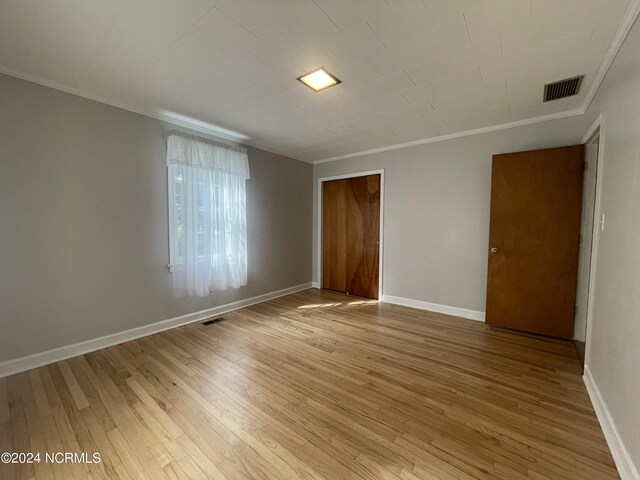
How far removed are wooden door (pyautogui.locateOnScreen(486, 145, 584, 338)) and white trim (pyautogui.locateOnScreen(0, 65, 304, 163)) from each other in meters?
3.35

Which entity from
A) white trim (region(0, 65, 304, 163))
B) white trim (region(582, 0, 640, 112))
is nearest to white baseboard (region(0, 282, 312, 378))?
white trim (region(0, 65, 304, 163))

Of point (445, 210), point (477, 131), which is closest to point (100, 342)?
point (445, 210)

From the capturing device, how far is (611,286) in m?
1.63

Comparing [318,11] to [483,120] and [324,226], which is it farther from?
[324,226]

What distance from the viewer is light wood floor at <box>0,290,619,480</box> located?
132 cm

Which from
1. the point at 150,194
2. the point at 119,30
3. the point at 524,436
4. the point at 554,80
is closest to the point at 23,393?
the point at 150,194

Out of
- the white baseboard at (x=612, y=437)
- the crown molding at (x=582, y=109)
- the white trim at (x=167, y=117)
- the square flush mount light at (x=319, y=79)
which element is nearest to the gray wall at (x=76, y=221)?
the white trim at (x=167, y=117)

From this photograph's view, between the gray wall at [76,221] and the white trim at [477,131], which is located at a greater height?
the white trim at [477,131]

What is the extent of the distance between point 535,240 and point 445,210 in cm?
106

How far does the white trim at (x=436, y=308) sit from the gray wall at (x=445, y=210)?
0.06 metres

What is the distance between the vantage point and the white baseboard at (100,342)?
Result: 211cm

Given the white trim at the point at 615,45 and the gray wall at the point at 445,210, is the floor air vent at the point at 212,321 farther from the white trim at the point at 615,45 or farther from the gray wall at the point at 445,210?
the white trim at the point at 615,45

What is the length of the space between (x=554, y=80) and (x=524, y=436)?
2712mm

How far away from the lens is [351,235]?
15.1 ft
